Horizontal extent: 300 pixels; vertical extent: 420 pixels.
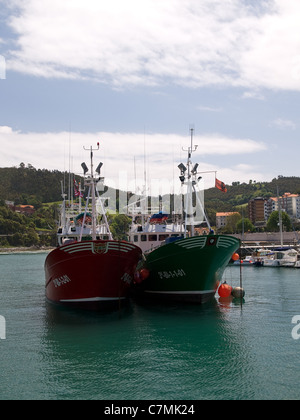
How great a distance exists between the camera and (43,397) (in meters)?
13.0

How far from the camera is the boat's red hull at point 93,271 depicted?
23.9 meters

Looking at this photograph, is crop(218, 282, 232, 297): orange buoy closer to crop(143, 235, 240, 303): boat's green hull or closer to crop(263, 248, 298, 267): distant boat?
crop(143, 235, 240, 303): boat's green hull

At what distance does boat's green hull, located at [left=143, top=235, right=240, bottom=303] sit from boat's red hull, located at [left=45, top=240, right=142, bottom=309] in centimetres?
206

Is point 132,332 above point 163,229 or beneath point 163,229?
beneath

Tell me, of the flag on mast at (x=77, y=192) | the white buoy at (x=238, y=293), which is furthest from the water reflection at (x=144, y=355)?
the flag on mast at (x=77, y=192)

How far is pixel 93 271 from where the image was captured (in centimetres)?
2405

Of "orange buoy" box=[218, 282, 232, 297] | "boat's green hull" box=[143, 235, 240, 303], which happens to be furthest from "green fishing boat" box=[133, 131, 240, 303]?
"orange buoy" box=[218, 282, 232, 297]

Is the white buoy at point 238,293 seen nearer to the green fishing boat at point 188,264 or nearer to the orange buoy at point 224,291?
the orange buoy at point 224,291

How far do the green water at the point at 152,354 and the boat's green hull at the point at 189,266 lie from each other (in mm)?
1189

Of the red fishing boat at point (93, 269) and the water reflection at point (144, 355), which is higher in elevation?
the red fishing boat at point (93, 269)

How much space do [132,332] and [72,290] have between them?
586 cm

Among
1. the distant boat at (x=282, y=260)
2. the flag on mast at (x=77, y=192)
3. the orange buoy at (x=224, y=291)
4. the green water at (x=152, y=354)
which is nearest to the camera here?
the green water at (x=152, y=354)
